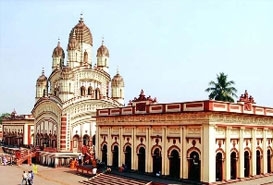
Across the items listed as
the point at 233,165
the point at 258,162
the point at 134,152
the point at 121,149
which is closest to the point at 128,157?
the point at 121,149

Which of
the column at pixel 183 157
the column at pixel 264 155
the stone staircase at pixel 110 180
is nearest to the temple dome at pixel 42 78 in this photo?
the stone staircase at pixel 110 180

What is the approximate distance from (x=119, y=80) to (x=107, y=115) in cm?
1713

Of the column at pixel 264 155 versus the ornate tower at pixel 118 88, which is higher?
the ornate tower at pixel 118 88

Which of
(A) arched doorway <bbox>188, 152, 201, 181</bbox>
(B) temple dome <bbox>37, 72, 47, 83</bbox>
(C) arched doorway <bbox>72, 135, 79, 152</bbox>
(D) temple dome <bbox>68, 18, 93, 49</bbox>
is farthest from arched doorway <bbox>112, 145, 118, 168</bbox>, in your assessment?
(B) temple dome <bbox>37, 72, 47, 83</bbox>

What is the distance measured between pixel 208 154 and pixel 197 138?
1366 millimetres

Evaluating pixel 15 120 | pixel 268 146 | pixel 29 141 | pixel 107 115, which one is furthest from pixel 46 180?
pixel 15 120

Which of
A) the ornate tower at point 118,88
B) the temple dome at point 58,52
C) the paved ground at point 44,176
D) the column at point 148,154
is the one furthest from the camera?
the temple dome at point 58,52

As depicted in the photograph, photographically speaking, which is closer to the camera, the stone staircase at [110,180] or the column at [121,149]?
the stone staircase at [110,180]

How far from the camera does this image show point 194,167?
25172mm

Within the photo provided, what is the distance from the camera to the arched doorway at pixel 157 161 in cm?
2757

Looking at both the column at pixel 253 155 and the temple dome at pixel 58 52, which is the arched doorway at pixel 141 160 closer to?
the column at pixel 253 155

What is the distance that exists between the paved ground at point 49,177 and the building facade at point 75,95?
5.74 metres

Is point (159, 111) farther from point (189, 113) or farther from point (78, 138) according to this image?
point (78, 138)

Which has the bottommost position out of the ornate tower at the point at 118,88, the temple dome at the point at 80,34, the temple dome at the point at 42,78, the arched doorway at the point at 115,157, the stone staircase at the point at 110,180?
the stone staircase at the point at 110,180
